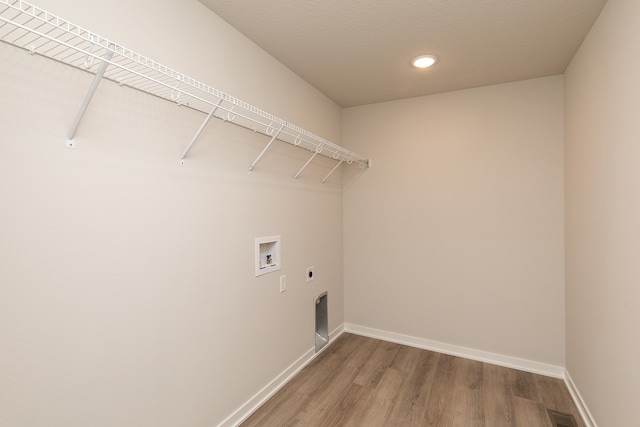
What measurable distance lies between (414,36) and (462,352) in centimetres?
272

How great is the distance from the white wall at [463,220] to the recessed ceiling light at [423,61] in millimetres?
689

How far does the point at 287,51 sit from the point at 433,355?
291 cm

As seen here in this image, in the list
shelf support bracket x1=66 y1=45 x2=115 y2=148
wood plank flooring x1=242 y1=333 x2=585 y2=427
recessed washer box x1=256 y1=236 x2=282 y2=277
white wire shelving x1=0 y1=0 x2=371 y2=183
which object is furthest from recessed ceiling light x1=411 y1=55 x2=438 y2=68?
wood plank flooring x1=242 y1=333 x2=585 y2=427

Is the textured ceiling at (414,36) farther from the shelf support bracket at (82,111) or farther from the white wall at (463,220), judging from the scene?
the shelf support bracket at (82,111)

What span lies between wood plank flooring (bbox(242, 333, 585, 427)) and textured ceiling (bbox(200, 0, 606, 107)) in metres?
2.49

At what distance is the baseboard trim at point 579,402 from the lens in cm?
196

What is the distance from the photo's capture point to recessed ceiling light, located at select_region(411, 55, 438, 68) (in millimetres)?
2295

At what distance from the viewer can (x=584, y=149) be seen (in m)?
2.07

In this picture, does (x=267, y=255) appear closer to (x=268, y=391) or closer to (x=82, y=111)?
(x=268, y=391)

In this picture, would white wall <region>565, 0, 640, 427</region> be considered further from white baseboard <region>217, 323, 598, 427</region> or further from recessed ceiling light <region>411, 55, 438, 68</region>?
recessed ceiling light <region>411, 55, 438, 68</region>

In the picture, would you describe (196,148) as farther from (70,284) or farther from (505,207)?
(505,207)

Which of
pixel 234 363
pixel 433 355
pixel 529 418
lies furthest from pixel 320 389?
pixel 529 418

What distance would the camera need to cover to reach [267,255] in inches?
92.7

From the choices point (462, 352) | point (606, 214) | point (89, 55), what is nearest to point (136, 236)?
point (89, 55)
